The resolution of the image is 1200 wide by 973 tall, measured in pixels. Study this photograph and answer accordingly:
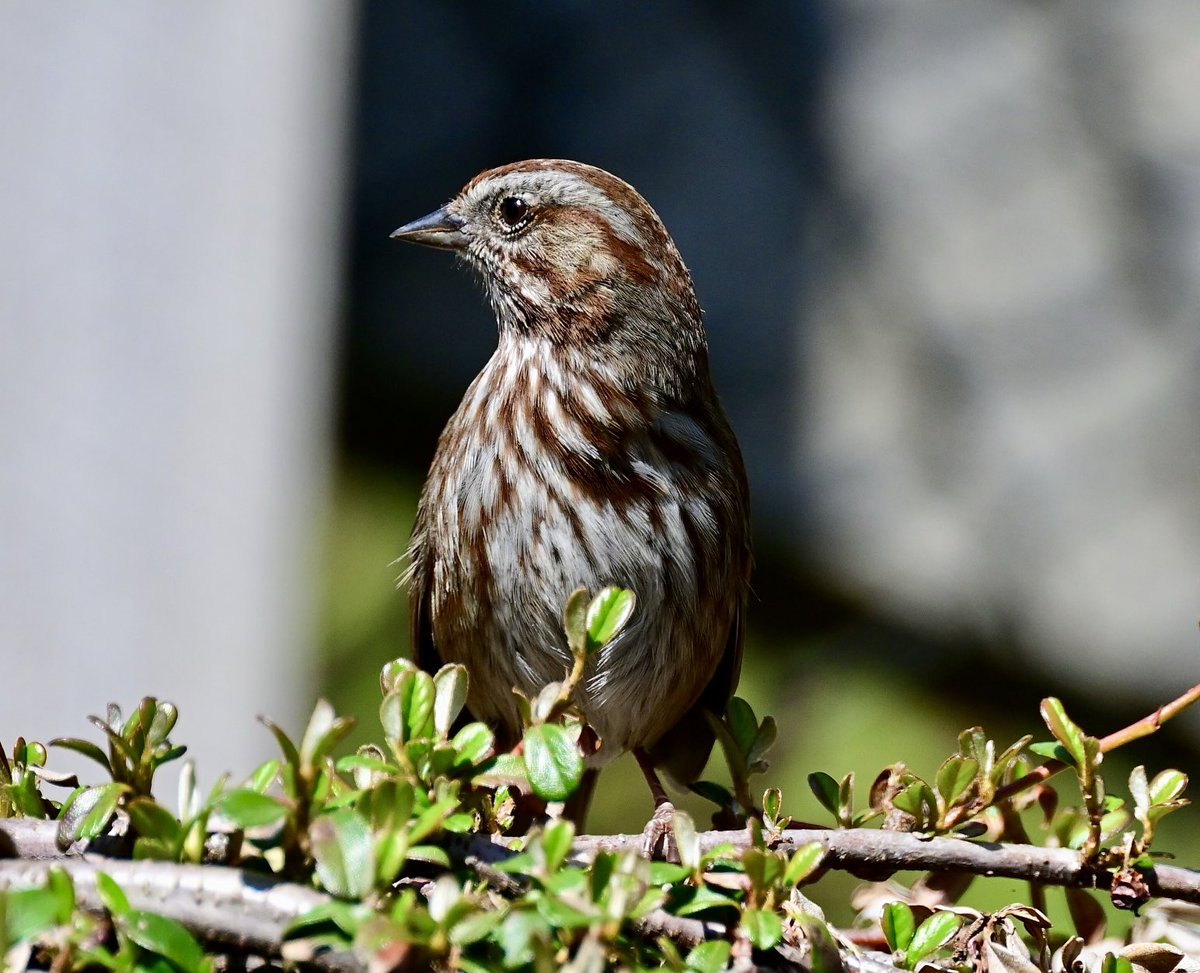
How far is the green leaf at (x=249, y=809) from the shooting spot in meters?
0.99

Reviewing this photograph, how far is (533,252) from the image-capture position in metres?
2.51

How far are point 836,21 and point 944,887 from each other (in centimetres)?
320

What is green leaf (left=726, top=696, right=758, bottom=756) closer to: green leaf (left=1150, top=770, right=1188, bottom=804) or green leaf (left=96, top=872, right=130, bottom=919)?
green leaf (left=1150, top=770, right=1188, bottom=804)

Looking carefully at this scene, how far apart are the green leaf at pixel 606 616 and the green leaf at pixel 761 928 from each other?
28cm

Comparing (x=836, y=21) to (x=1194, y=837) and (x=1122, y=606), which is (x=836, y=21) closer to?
(x=1122, y=606)

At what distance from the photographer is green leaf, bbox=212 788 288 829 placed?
989 millimetres

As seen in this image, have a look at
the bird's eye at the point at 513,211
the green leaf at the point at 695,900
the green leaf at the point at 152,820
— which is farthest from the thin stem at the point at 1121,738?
the bird's eye at the point at 513,211

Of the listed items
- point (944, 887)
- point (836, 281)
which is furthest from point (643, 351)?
point (836, 281)

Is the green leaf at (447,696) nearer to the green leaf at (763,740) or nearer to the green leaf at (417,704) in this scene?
the green leaf at (417,704)

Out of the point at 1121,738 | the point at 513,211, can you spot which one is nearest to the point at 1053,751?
the point at 1121,738

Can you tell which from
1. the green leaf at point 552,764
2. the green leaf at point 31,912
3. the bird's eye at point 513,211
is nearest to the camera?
the green leaf at point 31,912

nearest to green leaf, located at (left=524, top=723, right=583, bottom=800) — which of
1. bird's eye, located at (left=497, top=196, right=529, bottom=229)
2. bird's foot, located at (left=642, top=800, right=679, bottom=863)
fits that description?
bird's foot, located at (left=642, top=800, right=679, bottom=863)

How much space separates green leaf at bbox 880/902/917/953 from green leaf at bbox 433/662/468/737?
45 cm

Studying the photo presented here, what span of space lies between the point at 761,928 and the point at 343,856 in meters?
0.34
